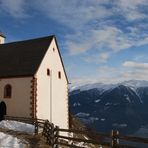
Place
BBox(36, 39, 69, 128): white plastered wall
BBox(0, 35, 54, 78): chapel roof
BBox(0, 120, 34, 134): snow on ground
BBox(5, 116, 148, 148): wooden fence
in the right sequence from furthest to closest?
BBox(0, 35, 54, 78): chapel roof, BBox(36, 39, 69, 128): white plastered wall, BBox(0, 120, 34, 134): snow on ground, BBox(5, 116, 148, 148): wooden fence

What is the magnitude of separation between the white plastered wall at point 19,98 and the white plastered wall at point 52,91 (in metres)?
1.50

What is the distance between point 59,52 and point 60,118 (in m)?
10.4

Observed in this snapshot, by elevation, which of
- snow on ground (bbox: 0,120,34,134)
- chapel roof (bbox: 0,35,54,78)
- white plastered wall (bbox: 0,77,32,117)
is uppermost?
chapel roof (bbox: 0,35,54,78)

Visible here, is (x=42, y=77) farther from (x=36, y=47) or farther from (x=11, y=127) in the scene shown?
(x=11, y=127)

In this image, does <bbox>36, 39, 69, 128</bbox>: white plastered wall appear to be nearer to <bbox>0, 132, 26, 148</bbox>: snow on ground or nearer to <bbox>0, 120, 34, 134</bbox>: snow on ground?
<bbox>0, 120, 34, 134</bbox>: snow on ground

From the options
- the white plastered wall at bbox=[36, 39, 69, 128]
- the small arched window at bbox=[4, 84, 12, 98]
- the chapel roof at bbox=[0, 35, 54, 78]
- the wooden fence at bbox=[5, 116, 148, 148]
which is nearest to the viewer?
the wooden fence at bbox=[5, 116, 148, 148]

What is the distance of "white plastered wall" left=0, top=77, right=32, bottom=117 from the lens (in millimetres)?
43844

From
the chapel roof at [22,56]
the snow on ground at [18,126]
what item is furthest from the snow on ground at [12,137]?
the chapel roof at [22,56]

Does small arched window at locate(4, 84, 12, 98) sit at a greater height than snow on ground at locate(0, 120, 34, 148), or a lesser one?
greater

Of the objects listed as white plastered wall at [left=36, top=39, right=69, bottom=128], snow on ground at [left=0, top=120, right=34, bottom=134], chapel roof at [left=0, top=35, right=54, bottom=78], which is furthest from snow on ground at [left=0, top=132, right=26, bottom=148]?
chapel roof at [left=0, top=35, right=54, bottom=78]

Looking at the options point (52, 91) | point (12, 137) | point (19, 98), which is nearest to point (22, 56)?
point (52, 91)

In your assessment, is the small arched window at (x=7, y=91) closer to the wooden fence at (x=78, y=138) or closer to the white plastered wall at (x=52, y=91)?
the white plastered wall at (x=52, y=91)

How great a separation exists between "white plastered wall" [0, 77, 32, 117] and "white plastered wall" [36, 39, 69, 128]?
59.2 inches

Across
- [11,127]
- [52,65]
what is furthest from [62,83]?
[11,127]
